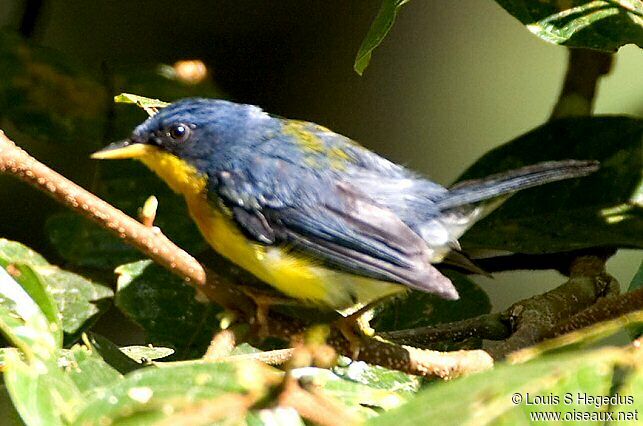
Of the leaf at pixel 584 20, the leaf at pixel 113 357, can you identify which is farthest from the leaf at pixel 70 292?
the leaf at pixel 584 20

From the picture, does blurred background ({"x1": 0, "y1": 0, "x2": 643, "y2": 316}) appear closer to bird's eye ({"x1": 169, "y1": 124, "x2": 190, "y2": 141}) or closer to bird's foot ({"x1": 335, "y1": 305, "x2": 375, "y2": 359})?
bird's eye ({"x1": 169, "y1": 124, "x2": 190, "y2": 141})

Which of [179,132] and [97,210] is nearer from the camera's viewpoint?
[97,210]

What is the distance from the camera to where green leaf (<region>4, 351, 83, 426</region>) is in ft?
4.40

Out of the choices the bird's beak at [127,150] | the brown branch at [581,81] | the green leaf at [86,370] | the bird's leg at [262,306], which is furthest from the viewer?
the brown branch at [581,81]

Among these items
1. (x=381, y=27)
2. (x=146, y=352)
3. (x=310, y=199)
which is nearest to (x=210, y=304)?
(x=146, y=352)

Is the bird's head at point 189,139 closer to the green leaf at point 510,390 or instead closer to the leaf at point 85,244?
the leaf at point 85,244

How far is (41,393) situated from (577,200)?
67.9 inches

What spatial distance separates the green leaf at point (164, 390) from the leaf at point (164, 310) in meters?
1.10

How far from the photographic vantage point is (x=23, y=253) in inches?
99.2

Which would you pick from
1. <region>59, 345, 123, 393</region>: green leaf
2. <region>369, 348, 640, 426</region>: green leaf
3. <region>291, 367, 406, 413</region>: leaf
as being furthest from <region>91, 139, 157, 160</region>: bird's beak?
<region>369, 348, 640, 426</region>: green leaf

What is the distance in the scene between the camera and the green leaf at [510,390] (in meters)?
1.12

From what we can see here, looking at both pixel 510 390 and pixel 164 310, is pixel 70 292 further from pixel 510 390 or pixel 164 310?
pixel 510 390

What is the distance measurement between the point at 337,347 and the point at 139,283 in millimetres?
824

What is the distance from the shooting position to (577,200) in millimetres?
2674
